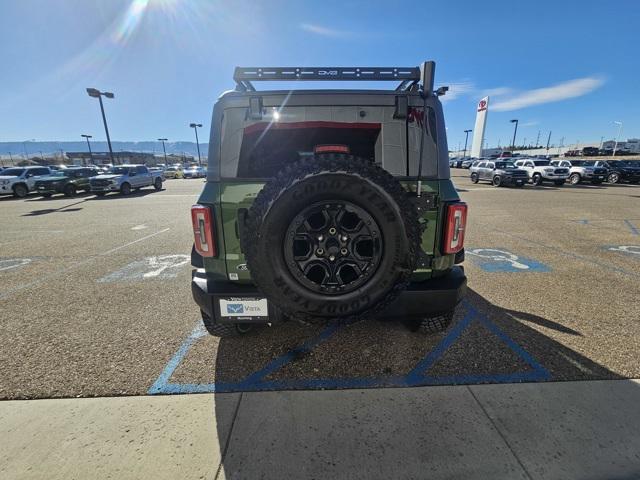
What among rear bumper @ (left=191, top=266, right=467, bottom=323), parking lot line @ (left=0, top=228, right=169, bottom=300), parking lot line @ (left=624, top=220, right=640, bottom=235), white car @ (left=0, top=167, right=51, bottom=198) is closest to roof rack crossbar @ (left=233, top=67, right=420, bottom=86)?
rear bumper @ (left=191, top=266, right=467, bottom=323)

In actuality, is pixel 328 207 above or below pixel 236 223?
above

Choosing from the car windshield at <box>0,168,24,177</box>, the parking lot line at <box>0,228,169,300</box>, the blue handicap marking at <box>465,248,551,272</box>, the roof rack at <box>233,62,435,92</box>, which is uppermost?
Result: the roof rack at <box>233,62,435,92</box>

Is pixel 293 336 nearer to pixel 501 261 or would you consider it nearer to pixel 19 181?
pixel 501 261

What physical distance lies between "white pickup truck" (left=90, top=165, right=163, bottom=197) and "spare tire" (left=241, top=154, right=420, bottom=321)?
68.9 ft

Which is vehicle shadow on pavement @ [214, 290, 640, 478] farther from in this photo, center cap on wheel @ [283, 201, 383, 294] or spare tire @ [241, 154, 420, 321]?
center cap on wheel @ [283, 201, 383, 294]

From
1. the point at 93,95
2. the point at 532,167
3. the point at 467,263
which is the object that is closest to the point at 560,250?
the point at 467,263

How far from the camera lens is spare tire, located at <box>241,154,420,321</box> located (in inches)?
80.1

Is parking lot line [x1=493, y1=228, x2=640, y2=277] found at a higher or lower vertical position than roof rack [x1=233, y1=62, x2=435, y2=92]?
lower

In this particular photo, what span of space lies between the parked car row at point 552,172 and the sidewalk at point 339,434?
22971 mm

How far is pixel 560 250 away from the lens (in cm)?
642

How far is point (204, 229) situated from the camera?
240 centimetres

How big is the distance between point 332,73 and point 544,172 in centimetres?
2599

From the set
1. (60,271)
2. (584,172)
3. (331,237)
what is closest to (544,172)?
(584,172)

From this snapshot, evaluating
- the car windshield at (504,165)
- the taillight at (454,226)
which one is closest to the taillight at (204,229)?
the taillight at (454,226)
